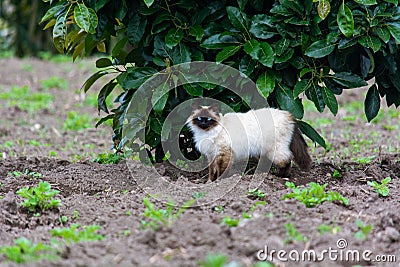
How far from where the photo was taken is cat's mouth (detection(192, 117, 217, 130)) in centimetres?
555

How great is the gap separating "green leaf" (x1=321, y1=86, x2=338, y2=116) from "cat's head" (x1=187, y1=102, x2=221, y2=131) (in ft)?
3.20

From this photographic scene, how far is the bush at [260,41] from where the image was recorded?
5.26 metres

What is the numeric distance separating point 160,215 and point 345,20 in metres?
2.34

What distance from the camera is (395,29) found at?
518cm

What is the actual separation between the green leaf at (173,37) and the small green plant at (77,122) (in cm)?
458

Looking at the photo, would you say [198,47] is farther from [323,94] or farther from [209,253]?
[209,253]

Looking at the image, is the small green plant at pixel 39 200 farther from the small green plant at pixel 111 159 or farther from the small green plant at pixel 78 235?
the small green plant at pixel 111 159

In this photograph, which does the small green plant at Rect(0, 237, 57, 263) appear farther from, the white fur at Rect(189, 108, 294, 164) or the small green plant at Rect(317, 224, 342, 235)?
the white fur at Rect(189, 108, 294, 164)

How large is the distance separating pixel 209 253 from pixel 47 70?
1119 cm

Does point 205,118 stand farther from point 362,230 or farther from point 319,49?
point 362,230

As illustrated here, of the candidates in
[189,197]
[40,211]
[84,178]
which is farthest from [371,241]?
[84,178]

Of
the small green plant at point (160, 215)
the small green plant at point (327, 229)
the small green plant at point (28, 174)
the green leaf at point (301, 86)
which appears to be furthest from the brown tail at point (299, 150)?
the small green plant at point (28, 174)

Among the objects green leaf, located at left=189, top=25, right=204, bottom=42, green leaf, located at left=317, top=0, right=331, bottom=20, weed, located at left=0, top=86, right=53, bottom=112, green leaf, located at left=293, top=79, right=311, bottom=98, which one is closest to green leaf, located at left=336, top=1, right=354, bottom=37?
green leaf, located at left=317, top=0, right=331, bottom=20

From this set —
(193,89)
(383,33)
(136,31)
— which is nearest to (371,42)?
(383,33)
